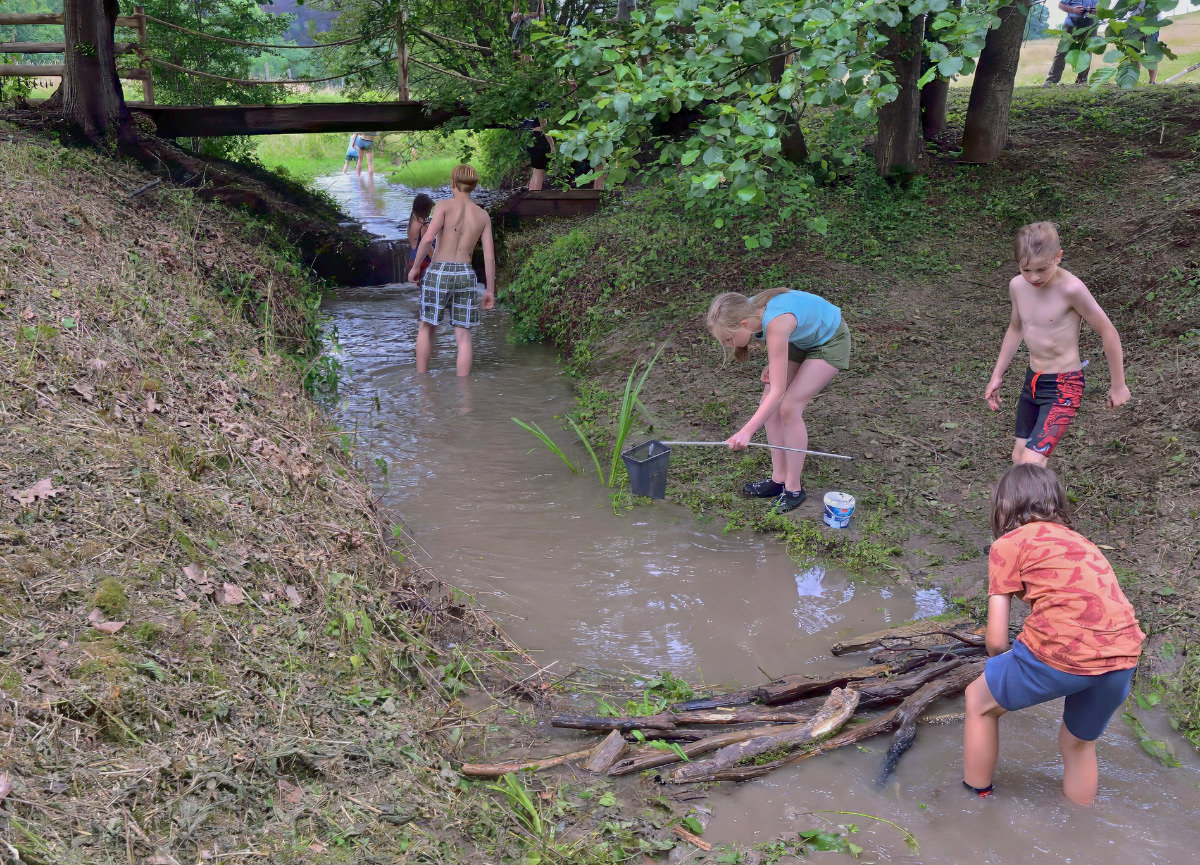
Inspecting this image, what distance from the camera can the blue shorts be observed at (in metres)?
2.83

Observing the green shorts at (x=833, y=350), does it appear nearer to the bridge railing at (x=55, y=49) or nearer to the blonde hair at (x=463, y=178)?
the blonde hair at (x=463, y=178)

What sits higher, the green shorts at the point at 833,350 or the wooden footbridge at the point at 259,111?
the wooden footbridge at the point at 259,111

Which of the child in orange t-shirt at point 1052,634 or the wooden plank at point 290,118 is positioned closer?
the child in orange t-shirt at point 1052,634

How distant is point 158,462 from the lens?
407 centimetres

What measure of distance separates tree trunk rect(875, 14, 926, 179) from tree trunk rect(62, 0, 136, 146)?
9068 millimetres

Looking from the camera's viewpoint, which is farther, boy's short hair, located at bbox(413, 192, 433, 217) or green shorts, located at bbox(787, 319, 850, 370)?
boy's short hair, located at bbox(413, 192, 433, 217)

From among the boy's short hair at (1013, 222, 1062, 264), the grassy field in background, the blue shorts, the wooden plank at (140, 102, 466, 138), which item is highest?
the grassy field in background

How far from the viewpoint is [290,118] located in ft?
41.1

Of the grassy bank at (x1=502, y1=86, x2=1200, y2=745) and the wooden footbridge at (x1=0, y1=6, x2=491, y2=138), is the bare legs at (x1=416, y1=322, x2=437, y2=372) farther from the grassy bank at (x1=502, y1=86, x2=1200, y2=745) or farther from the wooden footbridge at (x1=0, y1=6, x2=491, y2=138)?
the wooden footbridge at (x1=0, y1=6, x2=491, y2=138)

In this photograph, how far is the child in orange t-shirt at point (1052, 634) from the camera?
2.80 metres

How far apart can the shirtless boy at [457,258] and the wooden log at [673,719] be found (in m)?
5.23

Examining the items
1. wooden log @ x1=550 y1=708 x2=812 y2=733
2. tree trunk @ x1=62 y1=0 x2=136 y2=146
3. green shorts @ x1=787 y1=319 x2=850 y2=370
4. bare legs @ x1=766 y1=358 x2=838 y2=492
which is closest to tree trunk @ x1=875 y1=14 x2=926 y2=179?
green shorts @ x1=787 y1=319 x2=850 y2=370

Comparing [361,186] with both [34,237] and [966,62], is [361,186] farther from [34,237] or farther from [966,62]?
[966,62]

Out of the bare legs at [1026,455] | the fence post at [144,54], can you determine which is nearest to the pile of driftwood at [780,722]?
the bare legs at [1026,455]
